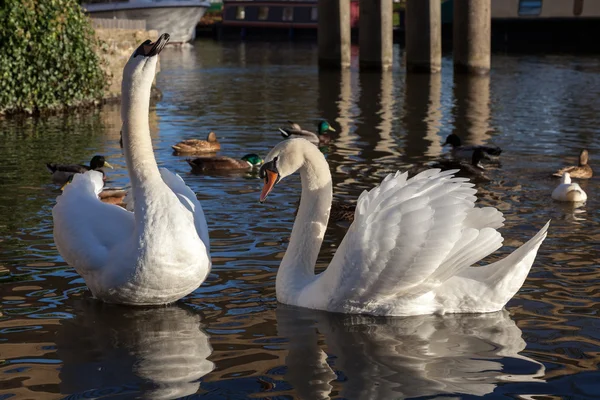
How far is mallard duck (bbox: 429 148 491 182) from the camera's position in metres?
12.2

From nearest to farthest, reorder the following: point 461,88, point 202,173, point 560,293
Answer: point 560,293 → point 202,173 → point 461,88

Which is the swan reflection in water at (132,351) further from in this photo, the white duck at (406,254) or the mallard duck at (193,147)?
the mallard duck at (193,147)

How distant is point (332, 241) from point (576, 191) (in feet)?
9.91

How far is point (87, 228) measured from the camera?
6859 mm

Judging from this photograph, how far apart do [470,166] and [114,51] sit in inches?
447

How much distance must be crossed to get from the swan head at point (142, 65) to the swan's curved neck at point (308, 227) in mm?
1220

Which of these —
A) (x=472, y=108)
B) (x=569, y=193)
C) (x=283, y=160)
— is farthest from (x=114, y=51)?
(x=283, y=160)

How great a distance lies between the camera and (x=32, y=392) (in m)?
5.32

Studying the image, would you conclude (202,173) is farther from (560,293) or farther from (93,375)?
(93,375)

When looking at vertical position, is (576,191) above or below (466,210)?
below

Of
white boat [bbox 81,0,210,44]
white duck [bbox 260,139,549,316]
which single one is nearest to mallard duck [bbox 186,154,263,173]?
white duck [bbox 260,139,549,316]

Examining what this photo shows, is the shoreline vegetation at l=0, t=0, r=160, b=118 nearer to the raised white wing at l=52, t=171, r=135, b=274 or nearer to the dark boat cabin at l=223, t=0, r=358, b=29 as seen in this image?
the raised white wing at l=52, t=171, r=135, b=274

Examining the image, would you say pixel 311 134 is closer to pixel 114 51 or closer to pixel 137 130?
pixel 114 51

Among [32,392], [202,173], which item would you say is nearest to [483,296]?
[32,392]
